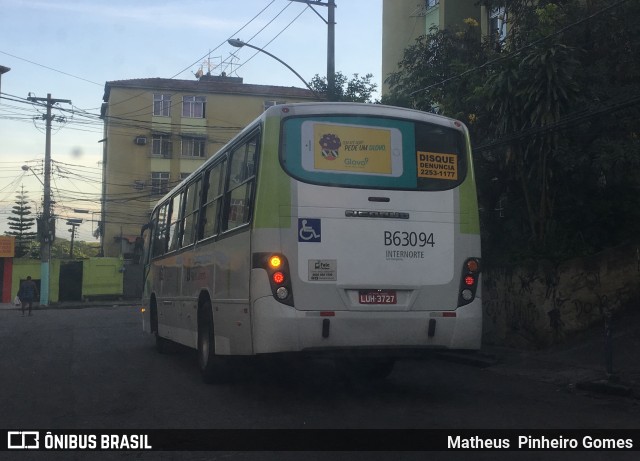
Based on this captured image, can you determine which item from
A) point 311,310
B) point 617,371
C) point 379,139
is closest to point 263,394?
point 311,310

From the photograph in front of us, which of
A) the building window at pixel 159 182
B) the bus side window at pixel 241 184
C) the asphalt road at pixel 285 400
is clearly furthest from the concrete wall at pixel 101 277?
the bus side window at pixel 241 184

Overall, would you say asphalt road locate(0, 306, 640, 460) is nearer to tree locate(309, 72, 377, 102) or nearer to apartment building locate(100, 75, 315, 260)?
tree locate(309, 72, 377, 102)

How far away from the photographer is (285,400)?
9070mm

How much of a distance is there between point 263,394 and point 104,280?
130 feet

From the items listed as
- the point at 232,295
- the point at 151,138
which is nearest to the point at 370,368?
the point at 232,295

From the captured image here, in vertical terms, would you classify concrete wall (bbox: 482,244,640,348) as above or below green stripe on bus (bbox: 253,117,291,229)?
below

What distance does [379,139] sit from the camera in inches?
348

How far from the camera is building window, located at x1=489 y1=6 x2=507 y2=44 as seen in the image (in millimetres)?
18453

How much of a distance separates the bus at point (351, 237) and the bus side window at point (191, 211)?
242 cm

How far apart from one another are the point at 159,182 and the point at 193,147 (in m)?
3.27

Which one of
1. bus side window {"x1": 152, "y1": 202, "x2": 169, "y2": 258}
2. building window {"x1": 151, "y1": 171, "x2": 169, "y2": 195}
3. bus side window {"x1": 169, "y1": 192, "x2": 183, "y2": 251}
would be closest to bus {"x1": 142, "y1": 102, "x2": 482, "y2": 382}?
bus side window {"x1": 169, "y1": 192, "x2": 183, "y2": 251}

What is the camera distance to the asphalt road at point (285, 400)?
7691mm

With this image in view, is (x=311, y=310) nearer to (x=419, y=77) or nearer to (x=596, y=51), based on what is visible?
(x=596, y=51)

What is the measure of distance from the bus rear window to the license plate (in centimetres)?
124
